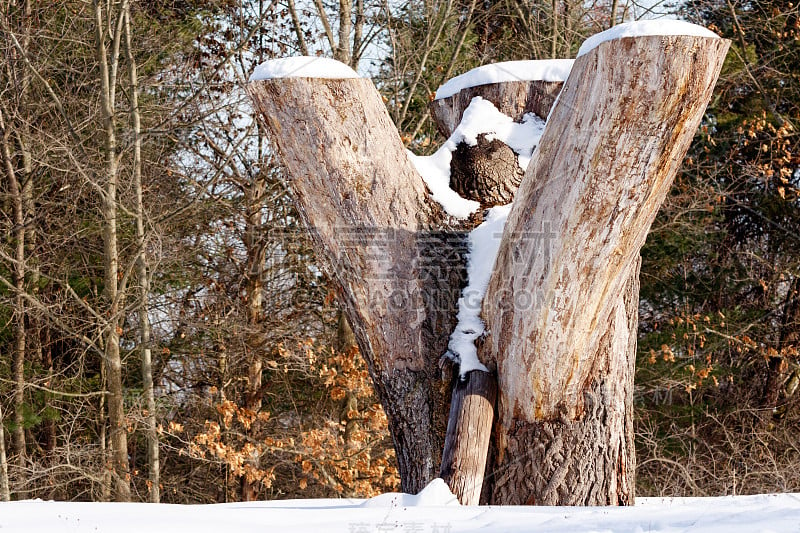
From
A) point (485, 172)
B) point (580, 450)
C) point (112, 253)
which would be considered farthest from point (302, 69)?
point (112, 253)

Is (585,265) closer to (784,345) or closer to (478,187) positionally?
(478,187)

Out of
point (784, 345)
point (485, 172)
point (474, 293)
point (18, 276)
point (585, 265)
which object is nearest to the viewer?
point (585, 265)

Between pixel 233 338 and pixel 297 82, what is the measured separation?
270 inches

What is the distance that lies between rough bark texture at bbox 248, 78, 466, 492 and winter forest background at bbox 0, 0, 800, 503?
5.60m

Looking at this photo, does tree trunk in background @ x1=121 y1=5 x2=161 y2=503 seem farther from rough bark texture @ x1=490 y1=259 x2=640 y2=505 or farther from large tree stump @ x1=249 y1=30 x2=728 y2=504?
rough bark texture @ x1=490 y1=259 x2=640 y2=505

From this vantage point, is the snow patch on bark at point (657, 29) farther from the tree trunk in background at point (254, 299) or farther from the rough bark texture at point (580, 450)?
the tree trunk in background at point (254, 299)

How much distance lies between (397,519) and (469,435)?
0.71m

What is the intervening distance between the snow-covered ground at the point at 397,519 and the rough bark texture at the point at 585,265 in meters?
0.54

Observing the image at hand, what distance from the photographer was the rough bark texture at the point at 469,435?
9.78 feet

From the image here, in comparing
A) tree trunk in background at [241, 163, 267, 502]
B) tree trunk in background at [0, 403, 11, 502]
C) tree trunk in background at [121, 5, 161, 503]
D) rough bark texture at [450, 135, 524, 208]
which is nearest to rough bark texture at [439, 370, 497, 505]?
rough bark texture at [450, 135, 524, 208]

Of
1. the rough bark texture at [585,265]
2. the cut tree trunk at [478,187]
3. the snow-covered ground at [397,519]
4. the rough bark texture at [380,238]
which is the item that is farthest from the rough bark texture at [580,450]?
the snow-covered ground at [397,519]

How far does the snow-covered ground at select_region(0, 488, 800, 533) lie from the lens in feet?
7.18

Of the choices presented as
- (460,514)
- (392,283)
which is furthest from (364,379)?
(460,514)

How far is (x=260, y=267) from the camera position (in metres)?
9.64
